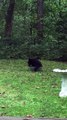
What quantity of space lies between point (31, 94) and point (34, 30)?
581 inches

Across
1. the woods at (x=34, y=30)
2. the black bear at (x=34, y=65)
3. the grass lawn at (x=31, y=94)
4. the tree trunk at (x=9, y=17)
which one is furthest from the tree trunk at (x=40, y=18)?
the black bear at (x=34, y=65)

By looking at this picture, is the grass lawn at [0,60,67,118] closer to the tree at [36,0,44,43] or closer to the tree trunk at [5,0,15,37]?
the tree at [36,0,44,43]

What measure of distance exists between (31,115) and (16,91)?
108 inches

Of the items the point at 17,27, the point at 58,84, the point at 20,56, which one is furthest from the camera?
the point at 17,27

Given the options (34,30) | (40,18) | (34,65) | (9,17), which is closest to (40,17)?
(40,18)

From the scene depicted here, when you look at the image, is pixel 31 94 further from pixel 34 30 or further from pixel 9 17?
pixel 9 17

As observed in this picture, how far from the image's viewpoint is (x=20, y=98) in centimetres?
1052

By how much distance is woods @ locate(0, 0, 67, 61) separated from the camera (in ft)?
69.3

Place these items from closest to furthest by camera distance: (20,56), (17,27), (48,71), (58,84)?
1. (58,84)
2. (48,71)
3. (20,56)
4. (17,27)

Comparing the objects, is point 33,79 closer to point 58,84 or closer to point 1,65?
point 58,84

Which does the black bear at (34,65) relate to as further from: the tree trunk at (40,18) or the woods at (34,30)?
the tree trunk at (40,18)

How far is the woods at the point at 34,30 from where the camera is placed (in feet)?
69.3

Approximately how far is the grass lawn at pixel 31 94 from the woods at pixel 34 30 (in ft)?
16.0

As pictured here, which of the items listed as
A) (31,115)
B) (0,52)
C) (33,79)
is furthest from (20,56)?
(31,115)
